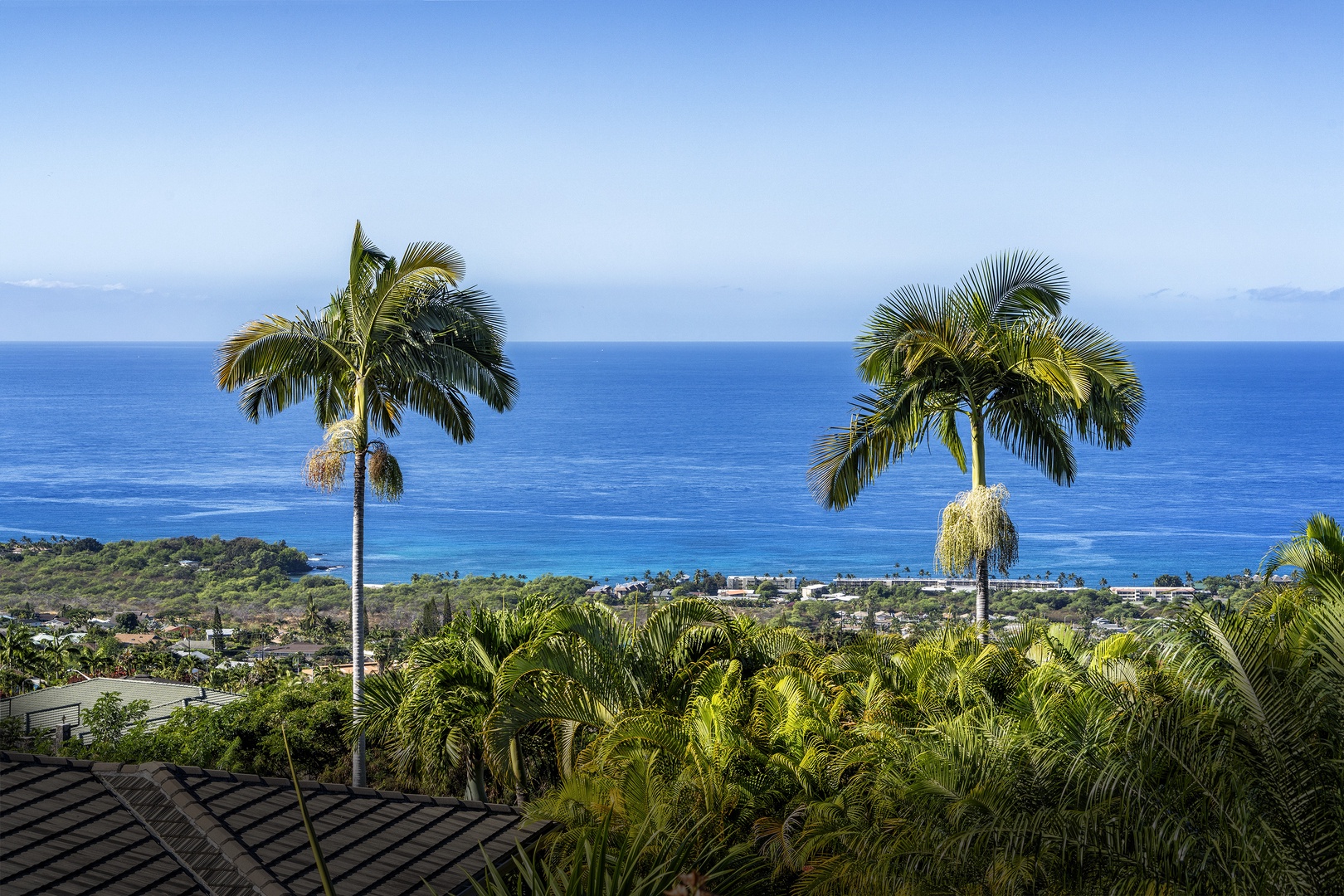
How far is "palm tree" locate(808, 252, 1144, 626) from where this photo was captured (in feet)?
40.6

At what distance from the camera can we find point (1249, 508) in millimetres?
83062

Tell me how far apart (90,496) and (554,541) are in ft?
154

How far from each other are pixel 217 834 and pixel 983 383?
9.63m

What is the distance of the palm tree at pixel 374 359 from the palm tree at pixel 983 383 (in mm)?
4908

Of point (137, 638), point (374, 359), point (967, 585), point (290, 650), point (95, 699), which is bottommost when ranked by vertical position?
point (967, 585)

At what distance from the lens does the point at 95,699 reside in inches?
888

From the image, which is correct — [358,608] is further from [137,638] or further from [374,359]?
[137,638]

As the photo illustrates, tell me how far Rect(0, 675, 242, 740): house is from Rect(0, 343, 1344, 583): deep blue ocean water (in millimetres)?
46505

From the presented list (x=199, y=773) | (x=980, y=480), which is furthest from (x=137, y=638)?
(x=199, y=773)

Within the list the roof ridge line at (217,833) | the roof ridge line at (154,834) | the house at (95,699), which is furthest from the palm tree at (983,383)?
the house at (95,699)

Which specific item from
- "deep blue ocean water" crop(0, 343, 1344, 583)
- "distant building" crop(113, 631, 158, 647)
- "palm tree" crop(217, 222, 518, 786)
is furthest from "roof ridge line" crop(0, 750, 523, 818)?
"deep blue ocean water" crop(0, 343, 1344, 583)

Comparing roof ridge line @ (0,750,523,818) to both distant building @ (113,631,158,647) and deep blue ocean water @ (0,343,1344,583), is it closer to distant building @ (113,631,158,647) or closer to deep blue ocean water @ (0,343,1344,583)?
distant building @ (113,631,158,647)

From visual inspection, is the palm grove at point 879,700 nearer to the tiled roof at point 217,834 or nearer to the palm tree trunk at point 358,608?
the palm tree trunk at point 358,608

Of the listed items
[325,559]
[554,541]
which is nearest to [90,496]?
[325,559]
